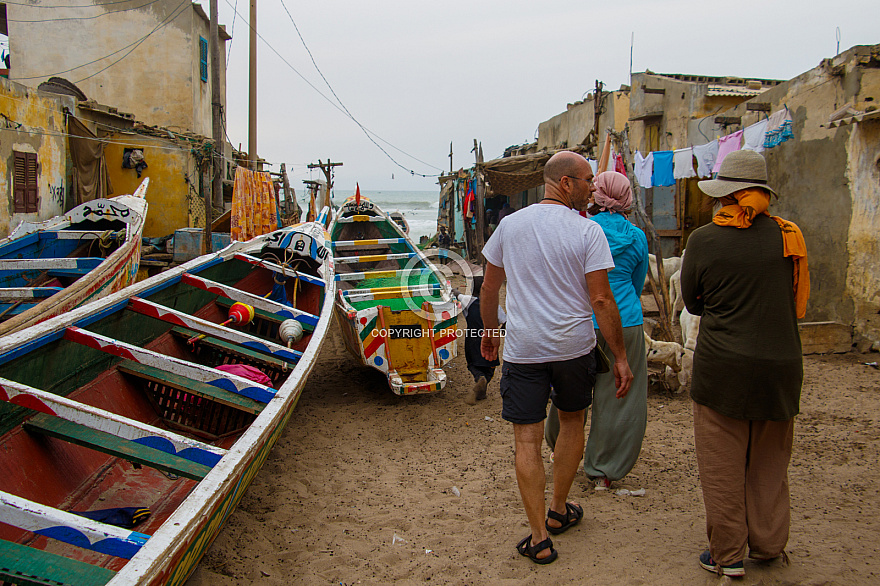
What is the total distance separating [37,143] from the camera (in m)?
10.6

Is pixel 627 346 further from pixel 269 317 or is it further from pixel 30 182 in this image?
pixel 30 182

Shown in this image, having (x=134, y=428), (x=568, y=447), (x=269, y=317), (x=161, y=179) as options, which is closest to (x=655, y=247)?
(x=269, y=317)

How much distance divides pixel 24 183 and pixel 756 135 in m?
11.9

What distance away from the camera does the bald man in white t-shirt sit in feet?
8.02

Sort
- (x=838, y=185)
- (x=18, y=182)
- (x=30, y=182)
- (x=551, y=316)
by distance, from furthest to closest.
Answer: (x=30, y=182) → (x=18, y=182) → (x=838, y=185) → (x=551, y=316)

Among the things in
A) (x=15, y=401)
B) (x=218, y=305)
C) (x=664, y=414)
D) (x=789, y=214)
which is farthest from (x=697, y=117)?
(x=15, y=401)

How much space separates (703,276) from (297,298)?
4827 millimetres

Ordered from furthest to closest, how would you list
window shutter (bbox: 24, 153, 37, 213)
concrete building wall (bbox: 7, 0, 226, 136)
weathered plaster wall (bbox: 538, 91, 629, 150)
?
concrete building wall (bbox: 7, 0, 226, 136) → weathered plaster wall (bbox: 538, 91, 629, 150) → window shutter (bbox: 24, 153, 37, 213)

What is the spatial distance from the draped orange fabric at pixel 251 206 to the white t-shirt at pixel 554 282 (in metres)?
10.5

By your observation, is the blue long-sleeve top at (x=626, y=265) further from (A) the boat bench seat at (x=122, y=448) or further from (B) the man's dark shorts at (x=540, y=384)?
(A) the boat bench seat at (x=122, y=448)

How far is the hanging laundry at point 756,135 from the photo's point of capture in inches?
280

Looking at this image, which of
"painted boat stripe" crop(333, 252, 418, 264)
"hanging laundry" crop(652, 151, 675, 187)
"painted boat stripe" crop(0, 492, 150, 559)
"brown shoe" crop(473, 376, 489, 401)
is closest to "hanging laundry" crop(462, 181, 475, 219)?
"hanging laundry" crop(652, 151, 675, 187)

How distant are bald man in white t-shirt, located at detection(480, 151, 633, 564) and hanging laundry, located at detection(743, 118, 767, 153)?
586 centimetres

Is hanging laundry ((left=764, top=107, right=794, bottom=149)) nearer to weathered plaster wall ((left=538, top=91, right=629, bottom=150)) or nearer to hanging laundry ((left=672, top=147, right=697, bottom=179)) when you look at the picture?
hanging laundry ((left=672, top=147, right=697, bottom=179))
